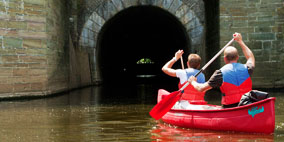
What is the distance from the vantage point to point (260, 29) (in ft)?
38.8

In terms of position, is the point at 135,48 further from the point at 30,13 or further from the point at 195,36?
the point at 30,13

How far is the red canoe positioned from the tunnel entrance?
10.6 metres

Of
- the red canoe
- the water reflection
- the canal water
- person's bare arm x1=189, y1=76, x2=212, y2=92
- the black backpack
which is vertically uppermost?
person's bare arm x1=189, y1=76, x2=212, y2=92

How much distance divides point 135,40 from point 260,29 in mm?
15004

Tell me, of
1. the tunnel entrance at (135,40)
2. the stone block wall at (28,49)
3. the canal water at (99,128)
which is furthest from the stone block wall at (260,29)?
the stone block wall at (28,49)

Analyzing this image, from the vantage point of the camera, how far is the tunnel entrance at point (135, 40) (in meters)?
16.6

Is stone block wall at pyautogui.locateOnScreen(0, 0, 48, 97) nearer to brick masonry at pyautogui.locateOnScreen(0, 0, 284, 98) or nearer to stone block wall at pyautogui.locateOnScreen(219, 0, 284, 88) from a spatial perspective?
brick masonry at pyautogui.locateOnScreen(0, 0, 284, 98)

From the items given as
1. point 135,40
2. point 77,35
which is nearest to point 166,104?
point 77,35

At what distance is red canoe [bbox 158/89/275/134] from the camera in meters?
4.38

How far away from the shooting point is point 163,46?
27609 mm

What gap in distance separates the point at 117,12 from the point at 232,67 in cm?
1085

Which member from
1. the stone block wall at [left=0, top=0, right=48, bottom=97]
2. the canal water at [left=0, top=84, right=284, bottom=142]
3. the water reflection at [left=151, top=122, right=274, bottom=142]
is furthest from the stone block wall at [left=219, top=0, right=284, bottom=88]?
the water reflection at [left=151, top=122, right=274, bottom=142]

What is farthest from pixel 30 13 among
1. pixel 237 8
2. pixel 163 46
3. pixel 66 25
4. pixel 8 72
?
pixel 163 46

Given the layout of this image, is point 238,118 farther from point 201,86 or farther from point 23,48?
point 23,48
